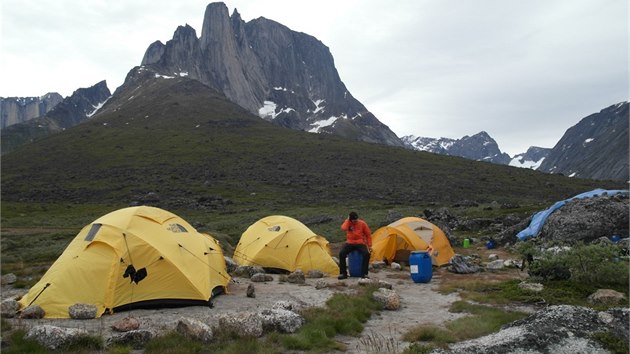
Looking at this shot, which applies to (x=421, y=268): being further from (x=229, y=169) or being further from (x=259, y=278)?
(x=229, y=169)

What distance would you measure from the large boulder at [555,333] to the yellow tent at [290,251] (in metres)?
10.6

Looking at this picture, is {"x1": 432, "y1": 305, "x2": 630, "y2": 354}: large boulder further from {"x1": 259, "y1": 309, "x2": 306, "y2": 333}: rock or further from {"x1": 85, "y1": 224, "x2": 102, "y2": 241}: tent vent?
{"x1": 85, "y1": 224, "x2": 102, "y2": 241}: tent vent

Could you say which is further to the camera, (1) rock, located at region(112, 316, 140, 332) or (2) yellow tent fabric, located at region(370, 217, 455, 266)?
(2) yellow tent fabric, located at region(370, 217, 455, 266)

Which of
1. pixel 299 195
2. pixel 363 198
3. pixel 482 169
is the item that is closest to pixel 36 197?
pixel 299 195

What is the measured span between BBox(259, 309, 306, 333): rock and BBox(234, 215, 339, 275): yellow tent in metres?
8.46

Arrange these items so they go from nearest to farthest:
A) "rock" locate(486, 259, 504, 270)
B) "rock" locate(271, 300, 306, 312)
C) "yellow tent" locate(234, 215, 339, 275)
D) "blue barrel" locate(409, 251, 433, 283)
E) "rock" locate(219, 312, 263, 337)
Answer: "rock" locate(219, 312, 263, 337), "rock" locate(271, 300, 306, 312), "blue barrel" locate(409, 251, 433, 283), "yellow tent" locate(234, 215, 339, 275), "rock" locate(486, 259, 504, 270)

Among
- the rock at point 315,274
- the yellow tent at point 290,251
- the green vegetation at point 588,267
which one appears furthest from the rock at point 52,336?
the green vegetation at point 588,267

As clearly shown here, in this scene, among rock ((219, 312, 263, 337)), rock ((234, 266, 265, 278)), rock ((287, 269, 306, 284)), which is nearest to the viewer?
rock ((219, 312, 263, 337))

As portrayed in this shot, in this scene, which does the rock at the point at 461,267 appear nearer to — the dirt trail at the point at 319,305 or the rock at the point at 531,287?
the dirt trail at the point at 319,305

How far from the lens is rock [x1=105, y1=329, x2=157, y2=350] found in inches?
330

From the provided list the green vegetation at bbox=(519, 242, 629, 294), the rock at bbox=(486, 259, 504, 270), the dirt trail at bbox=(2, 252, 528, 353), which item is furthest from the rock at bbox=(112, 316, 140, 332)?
the rock at bbox=(486, 259, 504, 270)

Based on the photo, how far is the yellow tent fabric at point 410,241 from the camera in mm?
21375

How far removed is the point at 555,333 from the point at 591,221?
19234 mm

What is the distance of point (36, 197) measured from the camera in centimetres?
7694
